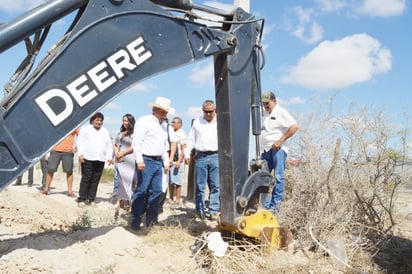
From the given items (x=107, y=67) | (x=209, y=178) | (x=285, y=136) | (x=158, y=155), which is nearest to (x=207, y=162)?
(x=209, y=178)

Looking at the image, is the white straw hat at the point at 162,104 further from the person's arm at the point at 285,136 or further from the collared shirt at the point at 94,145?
the collared shirt at the point at 94,145

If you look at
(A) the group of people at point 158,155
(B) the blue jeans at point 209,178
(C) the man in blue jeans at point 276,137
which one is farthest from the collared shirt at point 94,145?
(C) the man in blue jeans at point 276,137

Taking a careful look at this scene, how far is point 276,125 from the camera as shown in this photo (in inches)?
263

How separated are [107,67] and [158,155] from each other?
2852mm

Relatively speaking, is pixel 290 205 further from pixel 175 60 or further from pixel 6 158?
pixel 6 158

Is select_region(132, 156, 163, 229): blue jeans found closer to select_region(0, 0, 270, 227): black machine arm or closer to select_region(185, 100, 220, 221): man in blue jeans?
select_region(185, 100, 220, 221): man in blue jeans

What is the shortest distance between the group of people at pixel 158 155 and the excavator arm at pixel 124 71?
1179 millimetres

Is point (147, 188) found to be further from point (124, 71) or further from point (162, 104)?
point (124, 71)

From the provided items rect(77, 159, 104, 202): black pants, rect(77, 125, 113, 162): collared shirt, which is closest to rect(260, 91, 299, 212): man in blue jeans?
rect(77, 125, 113, 162): collared shirt

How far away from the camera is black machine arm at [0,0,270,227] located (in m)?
3.04

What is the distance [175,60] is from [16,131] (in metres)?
1.53

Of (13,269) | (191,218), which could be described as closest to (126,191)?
(191,218)

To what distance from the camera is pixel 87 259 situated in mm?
4441

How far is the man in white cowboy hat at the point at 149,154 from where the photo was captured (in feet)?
19.7
